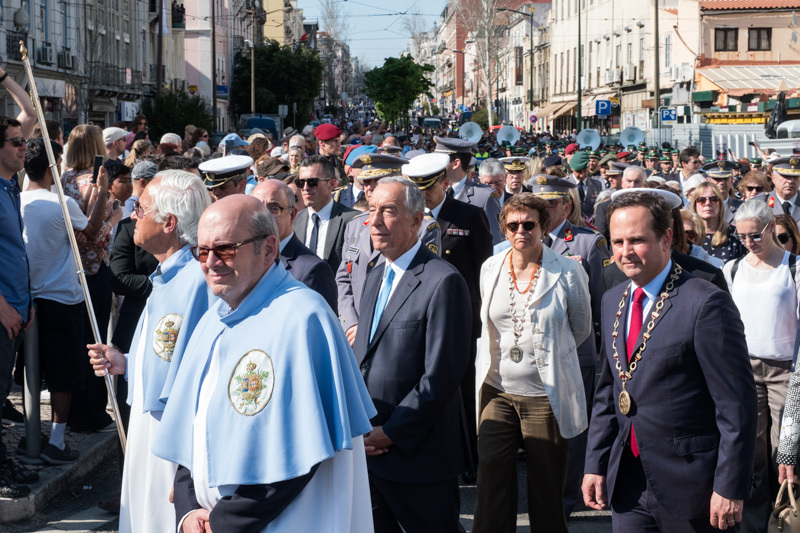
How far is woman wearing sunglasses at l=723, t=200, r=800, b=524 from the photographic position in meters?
→ 5.98

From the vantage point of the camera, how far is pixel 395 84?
229 feet

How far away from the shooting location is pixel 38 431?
263 inches

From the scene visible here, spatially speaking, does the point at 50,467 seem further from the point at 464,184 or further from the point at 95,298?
the point at 464,184

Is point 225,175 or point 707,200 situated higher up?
point 225,175

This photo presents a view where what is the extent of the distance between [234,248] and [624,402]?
1.78 m

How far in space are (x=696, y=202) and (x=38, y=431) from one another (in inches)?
206

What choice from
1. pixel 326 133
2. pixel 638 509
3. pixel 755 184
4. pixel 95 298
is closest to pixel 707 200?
pixel 755 184

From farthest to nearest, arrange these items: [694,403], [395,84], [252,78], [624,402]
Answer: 1. [395,84]
2. [252,78]
3. [624,402]
4. [694,403]

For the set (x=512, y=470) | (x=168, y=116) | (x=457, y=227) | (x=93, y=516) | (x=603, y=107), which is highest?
(x=603, y=107)

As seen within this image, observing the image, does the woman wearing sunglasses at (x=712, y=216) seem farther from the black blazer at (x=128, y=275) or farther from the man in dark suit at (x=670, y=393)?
the black blazer at (x=128, y=275)

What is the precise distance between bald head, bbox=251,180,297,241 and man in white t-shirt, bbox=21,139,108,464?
6.72 feet

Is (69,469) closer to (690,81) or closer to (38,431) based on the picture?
(38,431)

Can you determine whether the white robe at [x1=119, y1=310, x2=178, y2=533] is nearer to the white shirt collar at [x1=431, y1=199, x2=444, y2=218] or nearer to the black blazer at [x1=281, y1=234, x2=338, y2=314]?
the black blazer at [x1=281, y1=234, x2=338, y2=314]

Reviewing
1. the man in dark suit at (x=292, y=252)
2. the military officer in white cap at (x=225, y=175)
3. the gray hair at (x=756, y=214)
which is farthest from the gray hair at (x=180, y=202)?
the gray hair at (x=756, y=214)
